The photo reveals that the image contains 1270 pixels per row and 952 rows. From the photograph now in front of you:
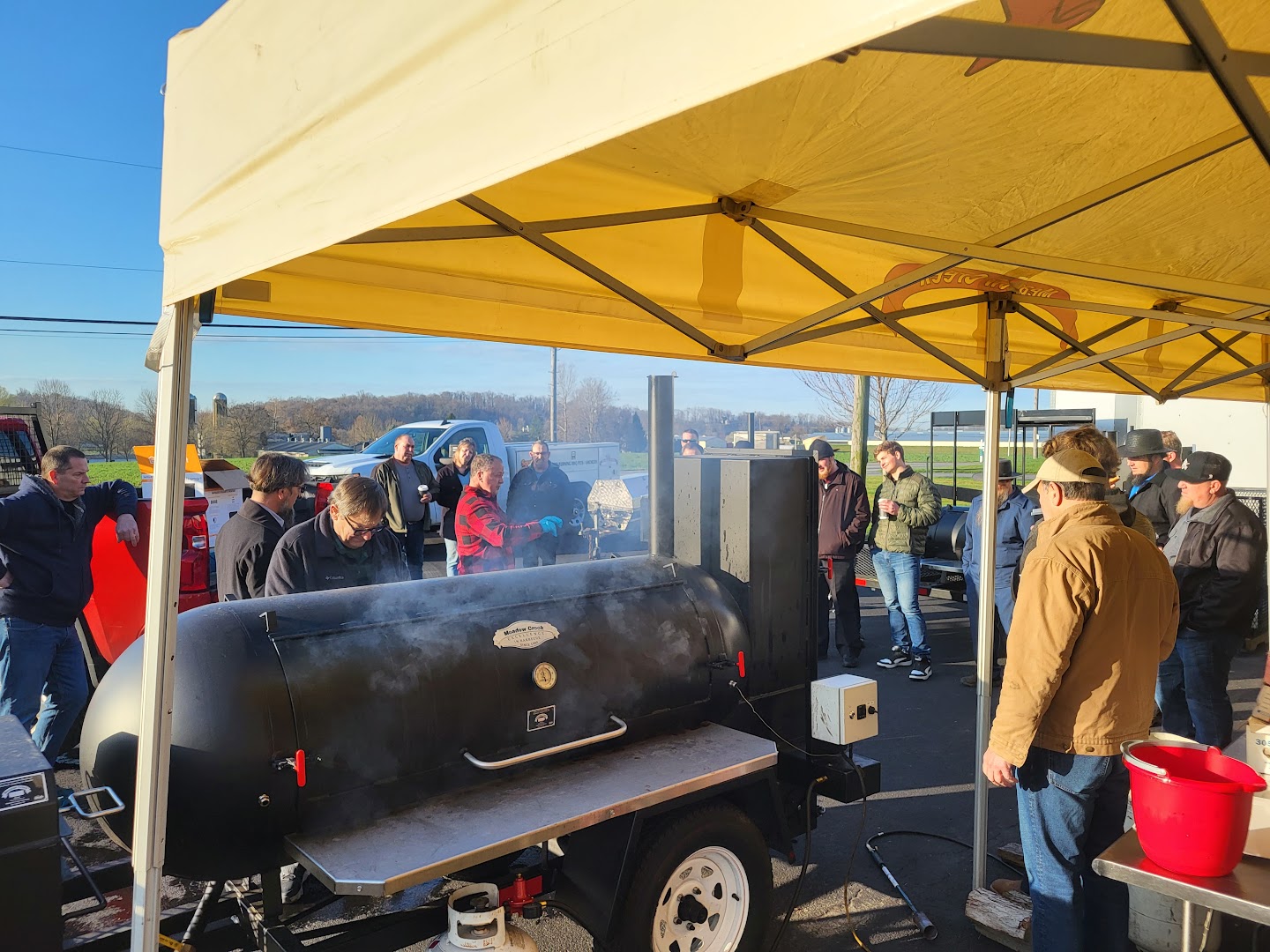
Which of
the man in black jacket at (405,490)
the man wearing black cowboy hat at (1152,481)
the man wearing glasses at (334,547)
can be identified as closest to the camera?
the man wearing glasses at (334,547)

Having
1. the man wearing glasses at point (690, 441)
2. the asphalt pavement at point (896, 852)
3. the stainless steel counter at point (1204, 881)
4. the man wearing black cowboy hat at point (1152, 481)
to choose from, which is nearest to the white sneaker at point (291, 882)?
the asphalt pavement at point (896, 852)

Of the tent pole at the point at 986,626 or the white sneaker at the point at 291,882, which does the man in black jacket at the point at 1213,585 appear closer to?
the tent pole at the point at 986,626

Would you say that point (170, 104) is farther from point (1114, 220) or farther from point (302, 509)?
point (302, 509)

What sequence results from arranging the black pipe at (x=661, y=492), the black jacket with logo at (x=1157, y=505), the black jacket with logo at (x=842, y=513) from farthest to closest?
1. the black jacket with logo at (x=842, y=513)
2. the black jacket with logo at (x=1157, y=505)
3. the black pipe at (x=661, y=492)

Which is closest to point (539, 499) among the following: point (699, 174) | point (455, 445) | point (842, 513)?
point (842, 513)

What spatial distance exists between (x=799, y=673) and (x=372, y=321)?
253 centimetres

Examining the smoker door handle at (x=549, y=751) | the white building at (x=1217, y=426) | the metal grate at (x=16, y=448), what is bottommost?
the smoker door handle at (x=549, y=751)

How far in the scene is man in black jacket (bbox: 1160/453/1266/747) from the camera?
4.52 m

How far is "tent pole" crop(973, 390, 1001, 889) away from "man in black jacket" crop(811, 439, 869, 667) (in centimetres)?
354

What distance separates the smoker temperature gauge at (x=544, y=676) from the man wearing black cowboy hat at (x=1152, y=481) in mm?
5778

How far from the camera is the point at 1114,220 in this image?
297 centimetres

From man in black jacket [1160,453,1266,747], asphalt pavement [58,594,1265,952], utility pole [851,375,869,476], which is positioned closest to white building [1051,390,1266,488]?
utility pole [851,375,869,476]

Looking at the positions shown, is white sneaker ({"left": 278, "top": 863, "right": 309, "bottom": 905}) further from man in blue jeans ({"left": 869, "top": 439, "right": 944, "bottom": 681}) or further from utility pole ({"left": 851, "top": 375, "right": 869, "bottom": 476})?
utility pole ({"left": 851, "top": 375, "right": 869, "bottom": 476})

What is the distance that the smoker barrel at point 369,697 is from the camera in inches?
93.0
